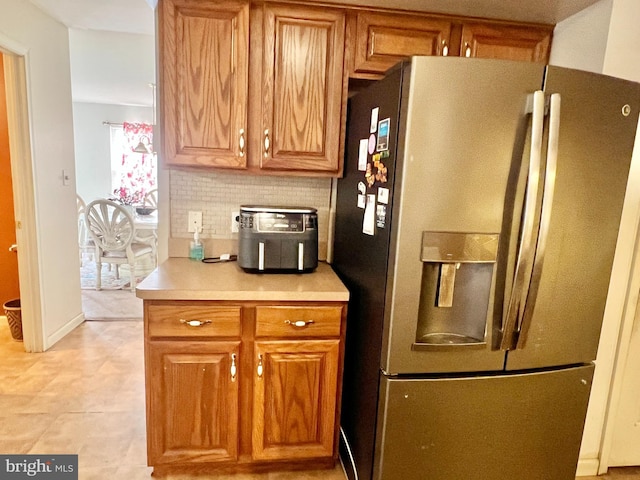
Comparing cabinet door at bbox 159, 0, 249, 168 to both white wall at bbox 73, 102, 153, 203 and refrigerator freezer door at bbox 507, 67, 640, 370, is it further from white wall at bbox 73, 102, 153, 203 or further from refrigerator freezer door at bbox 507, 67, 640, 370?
white wall at bbox 73, 102, 153, 203

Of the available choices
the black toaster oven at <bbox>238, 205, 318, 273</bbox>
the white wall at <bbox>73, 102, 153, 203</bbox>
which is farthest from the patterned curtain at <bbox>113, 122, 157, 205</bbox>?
the black toaster oven at <bbox>238, 205, 318, 273</bbox>

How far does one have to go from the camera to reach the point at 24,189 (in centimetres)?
262

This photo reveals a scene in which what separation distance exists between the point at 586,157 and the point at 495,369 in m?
0.76

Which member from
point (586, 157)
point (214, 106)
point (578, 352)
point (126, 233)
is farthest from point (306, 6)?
point (126, 233)

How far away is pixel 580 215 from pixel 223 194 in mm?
1579

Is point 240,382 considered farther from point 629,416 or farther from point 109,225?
point 109,225

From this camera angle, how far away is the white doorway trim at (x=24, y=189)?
8.26 ft

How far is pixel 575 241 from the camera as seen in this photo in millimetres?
1341

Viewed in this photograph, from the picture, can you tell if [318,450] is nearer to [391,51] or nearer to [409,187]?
[409,187]

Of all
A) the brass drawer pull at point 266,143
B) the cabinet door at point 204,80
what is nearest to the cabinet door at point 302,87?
the brass drawer pull at point 266,143

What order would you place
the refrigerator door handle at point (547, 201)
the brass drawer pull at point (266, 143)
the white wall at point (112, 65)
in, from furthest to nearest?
1. the white wall at point (112, 65)
2. the brass drawer pull at point (266, 143)
3. the refrigerator door handle at point (547, 201)

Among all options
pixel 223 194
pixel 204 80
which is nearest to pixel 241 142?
pixel 204 80

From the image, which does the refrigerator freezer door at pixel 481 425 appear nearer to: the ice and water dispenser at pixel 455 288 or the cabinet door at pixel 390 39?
the ice and water dispenser at pixel 455 288

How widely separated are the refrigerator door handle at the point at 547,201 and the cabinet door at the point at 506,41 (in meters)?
0.78
